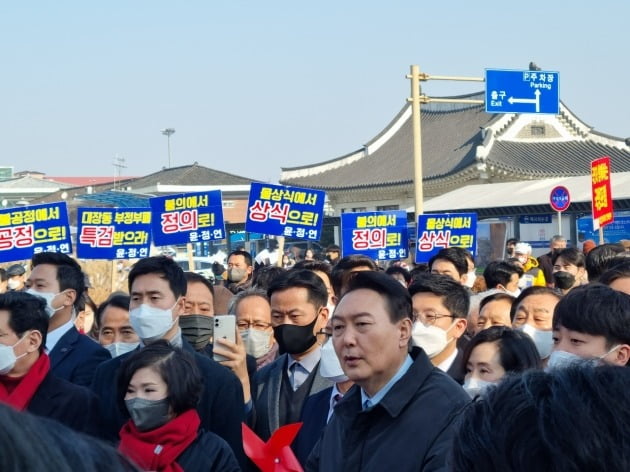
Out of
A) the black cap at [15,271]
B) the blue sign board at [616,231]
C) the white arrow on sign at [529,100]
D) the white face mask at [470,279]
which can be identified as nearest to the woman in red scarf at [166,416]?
the white face mask at [470,279]

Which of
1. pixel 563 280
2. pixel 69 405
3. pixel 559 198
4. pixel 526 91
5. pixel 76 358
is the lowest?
pixel 69 405

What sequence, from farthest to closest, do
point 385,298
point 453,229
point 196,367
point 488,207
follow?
point 488,207 → point 453,229 → point 196,367 → point 385,298

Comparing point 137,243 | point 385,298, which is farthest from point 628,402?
point 137,243

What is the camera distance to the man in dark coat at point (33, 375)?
14.3ft

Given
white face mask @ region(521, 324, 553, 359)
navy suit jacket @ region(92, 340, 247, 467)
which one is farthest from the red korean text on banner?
navy suit jacket @ region(92, 340, 247, 467)

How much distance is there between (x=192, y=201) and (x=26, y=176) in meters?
76.9

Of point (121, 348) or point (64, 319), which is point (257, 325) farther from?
point (64, 319)

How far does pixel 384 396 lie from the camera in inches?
127

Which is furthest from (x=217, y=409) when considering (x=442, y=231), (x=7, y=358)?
(x=442, y=231)

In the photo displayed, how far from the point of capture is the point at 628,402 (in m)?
1.38

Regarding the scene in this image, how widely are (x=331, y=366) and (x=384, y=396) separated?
1217 mm

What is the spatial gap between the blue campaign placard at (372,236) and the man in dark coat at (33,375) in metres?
8.28

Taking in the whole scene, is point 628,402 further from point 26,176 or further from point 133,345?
point 26,176

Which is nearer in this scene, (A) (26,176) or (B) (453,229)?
(B) (453,229)
